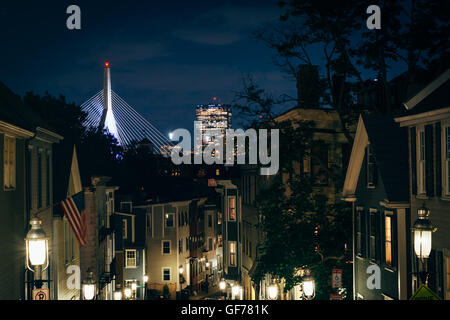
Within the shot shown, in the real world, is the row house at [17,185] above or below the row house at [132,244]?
above

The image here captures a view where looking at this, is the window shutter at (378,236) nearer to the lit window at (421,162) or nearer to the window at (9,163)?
the lit window at (421,162)

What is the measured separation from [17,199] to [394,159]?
14.2 m

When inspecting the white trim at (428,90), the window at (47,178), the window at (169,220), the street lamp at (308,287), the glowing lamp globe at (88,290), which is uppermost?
the white trim at (428,90)

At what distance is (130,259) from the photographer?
58.3 m

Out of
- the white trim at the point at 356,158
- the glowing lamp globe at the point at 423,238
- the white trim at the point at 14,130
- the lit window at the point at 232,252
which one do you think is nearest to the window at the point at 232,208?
the lit window at the point at 232,252

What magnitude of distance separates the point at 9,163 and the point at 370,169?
45.9 ft

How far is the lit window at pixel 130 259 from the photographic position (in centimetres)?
5782

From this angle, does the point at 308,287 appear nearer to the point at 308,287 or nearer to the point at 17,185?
the point at 308,287

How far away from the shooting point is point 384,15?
24.7 meters

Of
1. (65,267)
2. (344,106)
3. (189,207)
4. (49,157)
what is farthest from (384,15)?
(189,207)

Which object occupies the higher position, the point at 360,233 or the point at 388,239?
the point at 388,239

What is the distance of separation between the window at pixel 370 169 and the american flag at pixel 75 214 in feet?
41.4

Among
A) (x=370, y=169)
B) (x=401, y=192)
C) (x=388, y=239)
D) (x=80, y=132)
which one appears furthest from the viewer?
(x=80, y=132)

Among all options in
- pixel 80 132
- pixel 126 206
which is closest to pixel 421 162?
pixel 126 206
